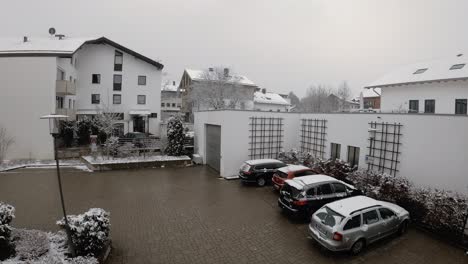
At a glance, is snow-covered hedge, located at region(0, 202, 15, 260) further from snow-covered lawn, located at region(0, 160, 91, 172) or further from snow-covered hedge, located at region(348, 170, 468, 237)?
snow-covered hedge, located at region(348, 170, 468, 237)

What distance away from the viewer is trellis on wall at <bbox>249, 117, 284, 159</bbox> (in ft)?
59.6

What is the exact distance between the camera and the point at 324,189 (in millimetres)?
10883

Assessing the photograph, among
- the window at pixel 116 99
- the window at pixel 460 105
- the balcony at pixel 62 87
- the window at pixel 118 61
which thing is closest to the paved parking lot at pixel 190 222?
the balcony at pixel 62 87

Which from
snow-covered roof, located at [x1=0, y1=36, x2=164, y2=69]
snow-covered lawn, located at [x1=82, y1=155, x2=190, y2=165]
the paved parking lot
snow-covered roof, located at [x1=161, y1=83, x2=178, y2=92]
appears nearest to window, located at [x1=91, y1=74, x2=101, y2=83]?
snow-covered roof, located at [x1=0, y1=36, x2=164, y2=69]

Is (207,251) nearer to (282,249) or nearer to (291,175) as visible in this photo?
(282,249)

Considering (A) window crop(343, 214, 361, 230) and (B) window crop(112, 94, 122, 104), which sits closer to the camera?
(A) window crop(343, 214, 361, 230)

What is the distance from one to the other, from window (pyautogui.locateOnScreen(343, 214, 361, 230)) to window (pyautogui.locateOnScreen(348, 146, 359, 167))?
7090 mm

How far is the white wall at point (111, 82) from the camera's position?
2934 centimetres

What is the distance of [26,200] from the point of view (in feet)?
41.1

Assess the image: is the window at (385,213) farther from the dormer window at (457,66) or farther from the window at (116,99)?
the window at (116,99)

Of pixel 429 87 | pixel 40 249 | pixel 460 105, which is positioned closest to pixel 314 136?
pixel 40 249

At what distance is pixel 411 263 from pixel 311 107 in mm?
60159

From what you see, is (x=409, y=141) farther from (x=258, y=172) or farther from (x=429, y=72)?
(x=429, y=72)

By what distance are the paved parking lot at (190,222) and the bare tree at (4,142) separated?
5.44 meters
